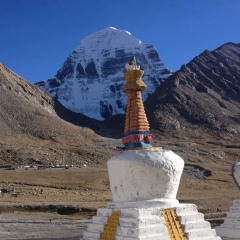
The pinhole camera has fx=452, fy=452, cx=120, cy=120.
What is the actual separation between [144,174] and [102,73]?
5625 inches

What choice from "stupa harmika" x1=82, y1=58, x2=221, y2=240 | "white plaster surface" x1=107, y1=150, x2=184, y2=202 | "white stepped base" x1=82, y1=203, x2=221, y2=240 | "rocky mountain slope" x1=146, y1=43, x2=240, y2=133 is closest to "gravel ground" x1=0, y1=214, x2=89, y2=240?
"white stepped base" x1=82, y1=203, x2=221, y2=240

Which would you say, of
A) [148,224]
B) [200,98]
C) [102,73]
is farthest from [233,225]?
[102,73]

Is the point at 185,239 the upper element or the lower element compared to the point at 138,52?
lower

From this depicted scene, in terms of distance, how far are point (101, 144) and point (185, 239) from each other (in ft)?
189

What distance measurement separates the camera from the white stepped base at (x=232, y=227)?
41.1ft

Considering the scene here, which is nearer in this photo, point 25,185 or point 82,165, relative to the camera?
point 25,185

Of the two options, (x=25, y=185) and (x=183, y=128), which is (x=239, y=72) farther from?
(x=25, y=185)

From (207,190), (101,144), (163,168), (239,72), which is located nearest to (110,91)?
(239,72)

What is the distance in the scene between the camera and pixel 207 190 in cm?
4344

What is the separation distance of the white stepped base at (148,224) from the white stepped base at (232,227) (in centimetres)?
322

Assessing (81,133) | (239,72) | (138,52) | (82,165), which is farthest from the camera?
(138,52)

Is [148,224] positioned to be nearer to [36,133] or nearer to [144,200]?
[144,200]

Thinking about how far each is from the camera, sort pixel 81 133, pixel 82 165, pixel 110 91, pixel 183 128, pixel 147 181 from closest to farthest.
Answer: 1. pixel 147 181
2. pixel 82 165
3. pixel 81 133
4. pixel 183 128
5. pixel 110 91

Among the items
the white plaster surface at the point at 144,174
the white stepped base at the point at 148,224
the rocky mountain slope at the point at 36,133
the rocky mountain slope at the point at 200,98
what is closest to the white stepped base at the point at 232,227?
the white stepped base at the point at 148,224
